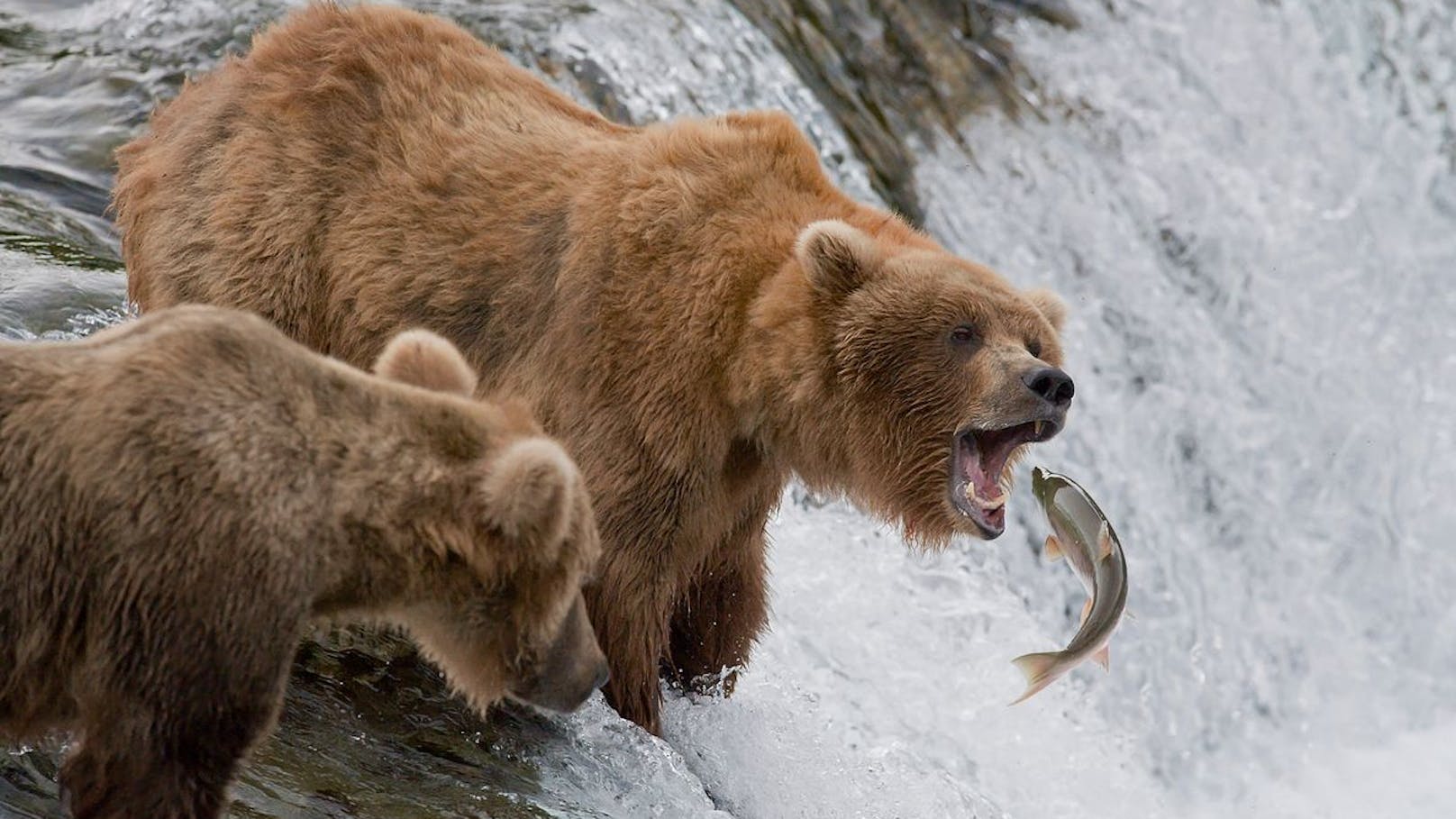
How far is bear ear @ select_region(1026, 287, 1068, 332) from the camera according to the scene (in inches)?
268

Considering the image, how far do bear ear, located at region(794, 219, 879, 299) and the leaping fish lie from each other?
0.97 metres

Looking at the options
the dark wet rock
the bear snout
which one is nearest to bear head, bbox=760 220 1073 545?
the bear snout

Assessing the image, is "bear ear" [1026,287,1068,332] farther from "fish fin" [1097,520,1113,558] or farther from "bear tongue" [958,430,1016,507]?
"fish fin" [1097,520,1113,558]

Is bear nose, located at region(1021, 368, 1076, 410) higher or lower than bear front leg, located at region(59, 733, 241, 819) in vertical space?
higher

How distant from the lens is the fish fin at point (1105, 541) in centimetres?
651

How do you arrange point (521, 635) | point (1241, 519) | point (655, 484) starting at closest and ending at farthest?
point (521, 635), point (655, 484), point (1241, 519)

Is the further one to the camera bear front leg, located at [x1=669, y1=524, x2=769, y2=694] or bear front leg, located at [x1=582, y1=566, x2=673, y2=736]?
bear front leg, located at [x1=669, y1=524, x2=769, y2=694]

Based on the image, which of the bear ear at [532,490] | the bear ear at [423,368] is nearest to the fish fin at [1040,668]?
the bear ear at [532,490]

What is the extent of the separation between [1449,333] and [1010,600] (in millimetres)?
5221

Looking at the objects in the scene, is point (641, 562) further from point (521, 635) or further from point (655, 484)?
point (521, 635)

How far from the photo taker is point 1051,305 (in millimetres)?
6855

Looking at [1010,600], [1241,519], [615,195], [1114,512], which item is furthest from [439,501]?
[1241,519]

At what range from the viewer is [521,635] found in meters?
5.05

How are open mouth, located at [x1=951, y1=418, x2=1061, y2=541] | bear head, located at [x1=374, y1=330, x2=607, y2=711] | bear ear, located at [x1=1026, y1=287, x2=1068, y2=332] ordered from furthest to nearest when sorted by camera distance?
bear ear, located at [x1=1026, y1=287, x2=1068, y2=332], open mouth, located at [x1=951, y1=418, x2=1061, y2=541], bear head, located at [x1=374, y1=330, x2=607, y2=711]
